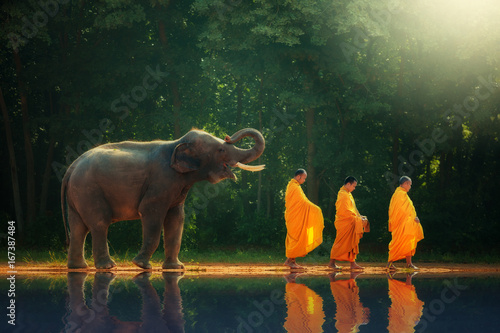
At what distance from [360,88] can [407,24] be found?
7.71 ft

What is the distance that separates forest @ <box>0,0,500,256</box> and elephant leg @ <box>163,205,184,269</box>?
6.54 meters

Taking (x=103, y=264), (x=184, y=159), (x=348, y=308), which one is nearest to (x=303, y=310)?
(x=348, y=308)

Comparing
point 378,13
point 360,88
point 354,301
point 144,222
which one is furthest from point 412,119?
point 354,301

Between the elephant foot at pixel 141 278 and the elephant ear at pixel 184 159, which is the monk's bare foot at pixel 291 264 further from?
the elephant foot at pixel 141 278

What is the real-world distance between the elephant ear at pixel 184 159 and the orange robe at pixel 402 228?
457 centimetres

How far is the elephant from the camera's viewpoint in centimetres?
1466

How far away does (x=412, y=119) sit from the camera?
2102 centimetres

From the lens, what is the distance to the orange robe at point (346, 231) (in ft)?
52.7

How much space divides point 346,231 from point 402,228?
3.95ft

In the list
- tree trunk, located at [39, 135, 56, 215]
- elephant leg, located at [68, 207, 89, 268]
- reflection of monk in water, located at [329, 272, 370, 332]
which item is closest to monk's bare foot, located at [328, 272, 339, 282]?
reflection of monk in water, located at [329, 272, 370, 332]

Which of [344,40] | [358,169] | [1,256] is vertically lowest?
[1,256]

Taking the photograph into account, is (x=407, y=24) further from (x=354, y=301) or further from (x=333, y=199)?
(x=354, y=301)

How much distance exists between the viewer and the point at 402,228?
16219mm

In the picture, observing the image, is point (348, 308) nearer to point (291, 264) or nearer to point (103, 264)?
point (291, 264)
